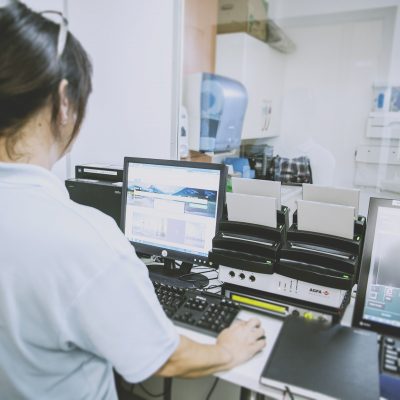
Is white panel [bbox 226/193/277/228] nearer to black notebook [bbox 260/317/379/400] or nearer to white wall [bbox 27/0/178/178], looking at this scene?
black notebook [bbox 260/317/379/400]

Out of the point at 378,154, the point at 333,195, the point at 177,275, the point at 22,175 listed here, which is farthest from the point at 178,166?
the point at 378,154

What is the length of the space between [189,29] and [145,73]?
521 millimetres

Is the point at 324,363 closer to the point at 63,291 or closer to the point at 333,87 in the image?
the point at 63,291

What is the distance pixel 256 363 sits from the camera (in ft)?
2.73

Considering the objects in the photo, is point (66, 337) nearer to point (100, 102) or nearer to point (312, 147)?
point (100, 102)

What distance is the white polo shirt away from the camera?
2.02ft

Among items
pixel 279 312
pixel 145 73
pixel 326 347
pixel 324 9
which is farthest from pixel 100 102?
pixel 324 9

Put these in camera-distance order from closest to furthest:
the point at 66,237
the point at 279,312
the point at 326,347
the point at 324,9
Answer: the point at 66,237, the point at 326,347, the point at 279,312, the point at 324,9

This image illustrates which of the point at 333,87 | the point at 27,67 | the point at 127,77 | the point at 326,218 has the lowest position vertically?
the point at 326,218

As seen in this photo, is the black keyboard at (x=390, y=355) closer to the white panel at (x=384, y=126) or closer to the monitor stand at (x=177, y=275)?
the monitor stand at (x=177, y=275)

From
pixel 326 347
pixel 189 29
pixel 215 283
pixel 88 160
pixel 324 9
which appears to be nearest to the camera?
pixel 326 347

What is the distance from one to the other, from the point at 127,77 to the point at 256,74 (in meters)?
1.35

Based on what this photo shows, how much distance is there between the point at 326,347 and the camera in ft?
2.81

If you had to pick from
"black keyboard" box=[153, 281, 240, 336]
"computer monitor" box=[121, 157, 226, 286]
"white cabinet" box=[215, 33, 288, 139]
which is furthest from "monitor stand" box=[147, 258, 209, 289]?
"white cabinet" box=[215, 33, 288, 139]
